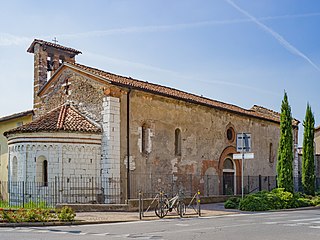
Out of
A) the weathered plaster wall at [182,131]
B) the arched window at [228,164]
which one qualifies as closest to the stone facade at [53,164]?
the weathered plaster wall at [182,131]

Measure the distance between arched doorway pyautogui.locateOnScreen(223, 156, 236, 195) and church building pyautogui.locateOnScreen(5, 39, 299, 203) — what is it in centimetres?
7

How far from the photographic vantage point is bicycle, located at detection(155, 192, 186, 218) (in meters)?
18.2

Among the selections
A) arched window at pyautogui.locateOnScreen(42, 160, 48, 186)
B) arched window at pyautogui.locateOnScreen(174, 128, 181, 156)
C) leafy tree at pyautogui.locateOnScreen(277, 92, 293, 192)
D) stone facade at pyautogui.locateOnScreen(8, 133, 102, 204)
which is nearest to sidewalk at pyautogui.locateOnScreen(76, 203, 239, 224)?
stone facade at pyautogui.locateOnScreen(8, 133, 102, 204)

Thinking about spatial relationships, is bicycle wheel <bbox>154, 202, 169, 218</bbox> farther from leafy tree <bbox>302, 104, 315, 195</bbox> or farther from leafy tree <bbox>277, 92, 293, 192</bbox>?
leafy tree <bbox>302, 104, 315, 195</bbox>

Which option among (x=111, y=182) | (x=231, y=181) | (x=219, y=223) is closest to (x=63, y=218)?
(x=219, y=223)

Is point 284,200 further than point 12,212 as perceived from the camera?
Yes

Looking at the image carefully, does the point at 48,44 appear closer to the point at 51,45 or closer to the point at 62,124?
the point at 51,45

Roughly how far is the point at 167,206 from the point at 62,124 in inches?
290

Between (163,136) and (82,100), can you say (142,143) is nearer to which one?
(163,136)

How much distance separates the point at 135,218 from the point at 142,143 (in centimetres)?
743

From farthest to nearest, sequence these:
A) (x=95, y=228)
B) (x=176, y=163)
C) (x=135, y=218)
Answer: (x=176, y=163)
(x=135, y=218)
(x=95, y=228)

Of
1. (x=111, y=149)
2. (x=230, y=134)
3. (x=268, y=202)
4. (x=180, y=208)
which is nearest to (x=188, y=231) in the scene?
(x=180, y=208)

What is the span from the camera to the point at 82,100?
24.9 metres

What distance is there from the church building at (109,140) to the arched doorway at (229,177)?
7cm
